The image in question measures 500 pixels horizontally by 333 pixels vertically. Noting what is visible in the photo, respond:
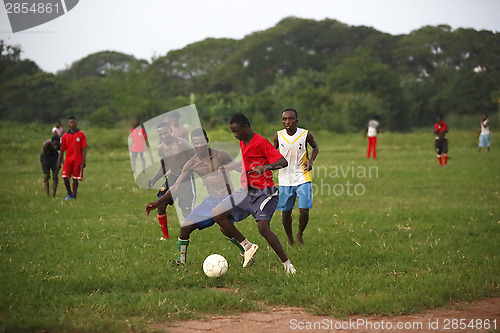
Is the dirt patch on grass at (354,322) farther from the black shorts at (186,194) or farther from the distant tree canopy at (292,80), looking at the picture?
the distant tree canopy at (292,80)

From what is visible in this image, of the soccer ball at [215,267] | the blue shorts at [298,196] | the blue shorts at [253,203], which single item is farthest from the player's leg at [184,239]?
the blue shorts at [298,196]

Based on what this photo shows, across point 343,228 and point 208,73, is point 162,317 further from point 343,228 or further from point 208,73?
point 208,73

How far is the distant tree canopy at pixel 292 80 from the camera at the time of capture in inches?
2182

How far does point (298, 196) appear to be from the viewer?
10102mm

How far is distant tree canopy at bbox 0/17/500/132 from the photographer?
5543 cm

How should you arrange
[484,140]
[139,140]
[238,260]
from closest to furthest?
[238,260], [139,140], [484,140]

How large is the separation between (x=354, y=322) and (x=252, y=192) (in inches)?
103

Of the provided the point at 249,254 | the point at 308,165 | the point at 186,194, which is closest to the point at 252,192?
the point at 249,254

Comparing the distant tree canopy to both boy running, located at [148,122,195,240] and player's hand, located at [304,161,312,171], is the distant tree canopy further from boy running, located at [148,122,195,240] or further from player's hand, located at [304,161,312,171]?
player's hand, located at [304,161,312,171]

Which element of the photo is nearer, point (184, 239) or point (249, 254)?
point (249, 254)

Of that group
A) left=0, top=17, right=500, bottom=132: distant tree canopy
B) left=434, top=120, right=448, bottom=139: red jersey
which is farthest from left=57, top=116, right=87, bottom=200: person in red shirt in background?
left=0, top=17, right=500, bottom=132: distant tree canopy

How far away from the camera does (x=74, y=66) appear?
8225 centimetres

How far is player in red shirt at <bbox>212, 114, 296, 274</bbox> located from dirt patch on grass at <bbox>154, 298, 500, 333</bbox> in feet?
5.18

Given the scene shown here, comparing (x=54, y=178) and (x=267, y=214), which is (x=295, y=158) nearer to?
(x=267, y=214)
